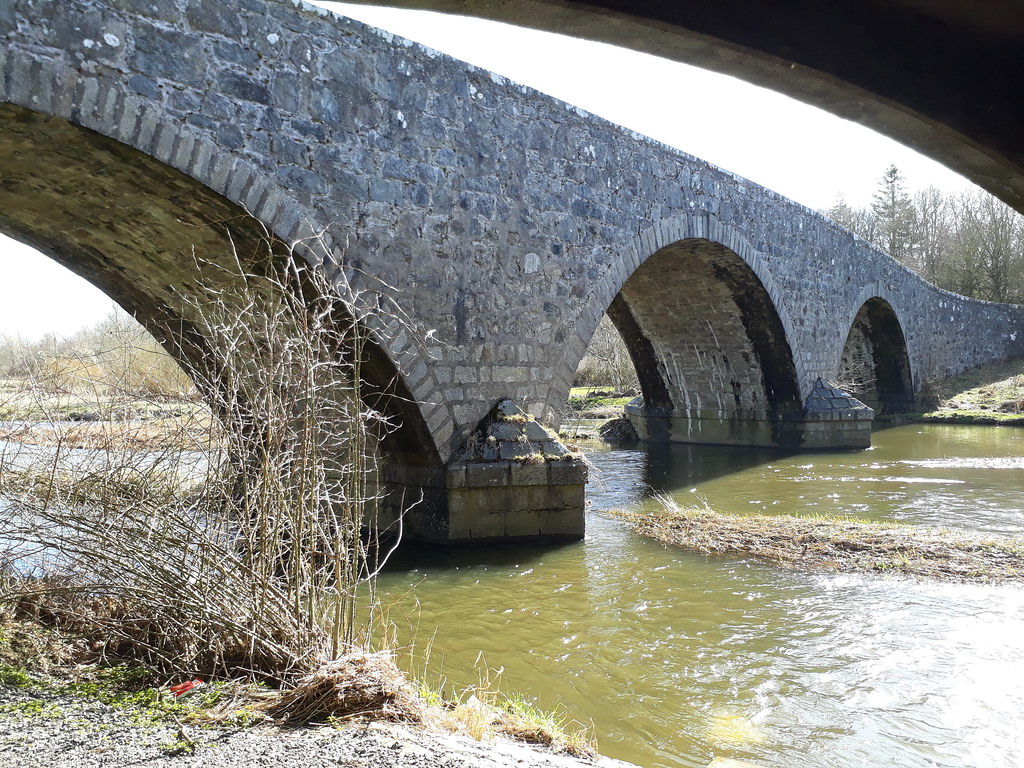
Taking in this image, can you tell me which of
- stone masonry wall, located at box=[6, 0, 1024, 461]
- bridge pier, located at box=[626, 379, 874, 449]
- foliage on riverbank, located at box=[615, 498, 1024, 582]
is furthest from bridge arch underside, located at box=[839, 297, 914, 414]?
foliage on riverbank, located at box=[615, 498, 1024, 582]

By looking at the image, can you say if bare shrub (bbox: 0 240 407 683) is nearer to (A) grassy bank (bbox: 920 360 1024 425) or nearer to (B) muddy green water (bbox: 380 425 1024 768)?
(B) muddy green water (bbox: 380 425 1024 768)

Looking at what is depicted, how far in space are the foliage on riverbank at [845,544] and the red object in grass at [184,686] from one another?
481 centimetres

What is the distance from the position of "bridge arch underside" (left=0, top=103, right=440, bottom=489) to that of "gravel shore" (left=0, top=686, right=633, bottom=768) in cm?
227

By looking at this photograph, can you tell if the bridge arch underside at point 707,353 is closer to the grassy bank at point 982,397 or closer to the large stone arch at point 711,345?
the large stone arch at point 711,345

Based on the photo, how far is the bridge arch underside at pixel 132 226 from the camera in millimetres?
4977

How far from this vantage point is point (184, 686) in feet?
9.52

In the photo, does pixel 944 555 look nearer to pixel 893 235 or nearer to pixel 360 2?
pixel 360 2

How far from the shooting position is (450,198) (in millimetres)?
6895

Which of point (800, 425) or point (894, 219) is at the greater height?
point (894, 219)

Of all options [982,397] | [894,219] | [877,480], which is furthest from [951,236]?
[877,480]

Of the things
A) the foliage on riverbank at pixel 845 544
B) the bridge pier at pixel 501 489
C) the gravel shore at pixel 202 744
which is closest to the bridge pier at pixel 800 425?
the foliage on riverbank at pixel 845 544

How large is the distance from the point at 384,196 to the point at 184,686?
14.3 feet

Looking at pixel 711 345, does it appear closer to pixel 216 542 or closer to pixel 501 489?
pixel 501 489

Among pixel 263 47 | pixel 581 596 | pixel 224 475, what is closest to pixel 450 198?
pixel 263 47
